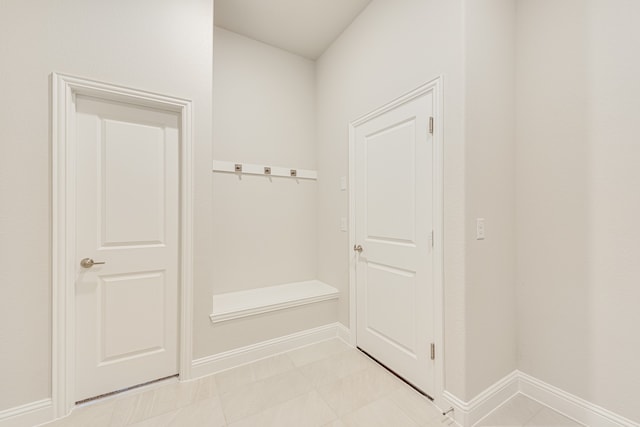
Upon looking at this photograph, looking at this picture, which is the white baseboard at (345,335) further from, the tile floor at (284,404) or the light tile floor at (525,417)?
the light tile floor at (525,417)

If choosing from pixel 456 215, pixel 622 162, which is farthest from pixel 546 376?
pixel 622 162

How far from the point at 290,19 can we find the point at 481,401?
10.7 ft

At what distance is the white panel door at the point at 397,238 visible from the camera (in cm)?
175

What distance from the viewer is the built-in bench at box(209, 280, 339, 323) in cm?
212

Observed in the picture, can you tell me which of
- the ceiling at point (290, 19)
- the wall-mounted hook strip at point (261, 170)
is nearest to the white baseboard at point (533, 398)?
the wall-mounted hook strip at point (261, 170)

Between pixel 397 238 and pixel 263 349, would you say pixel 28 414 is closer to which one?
pixel 263 349

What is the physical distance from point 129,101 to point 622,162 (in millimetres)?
2941

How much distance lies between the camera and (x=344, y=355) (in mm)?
2264

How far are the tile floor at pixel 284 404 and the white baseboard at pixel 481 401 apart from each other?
5cm

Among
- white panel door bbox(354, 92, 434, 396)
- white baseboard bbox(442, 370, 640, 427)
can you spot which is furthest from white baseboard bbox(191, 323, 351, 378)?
white baseboard bbox(442, 370, 640, 427)

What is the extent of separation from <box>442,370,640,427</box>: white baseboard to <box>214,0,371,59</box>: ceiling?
3.02 meters

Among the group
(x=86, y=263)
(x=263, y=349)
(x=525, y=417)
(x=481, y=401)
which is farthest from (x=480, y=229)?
(x=86, y=263)

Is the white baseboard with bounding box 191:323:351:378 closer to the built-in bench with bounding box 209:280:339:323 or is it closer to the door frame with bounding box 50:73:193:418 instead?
the built-in bench with bounding box 209:280:339:323

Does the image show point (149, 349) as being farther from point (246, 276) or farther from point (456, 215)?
point (456, 215)
